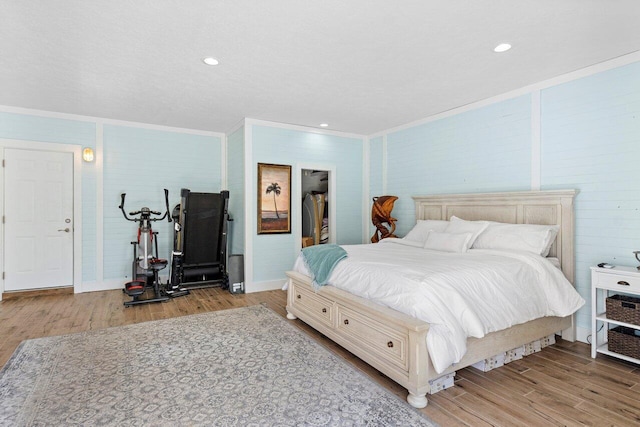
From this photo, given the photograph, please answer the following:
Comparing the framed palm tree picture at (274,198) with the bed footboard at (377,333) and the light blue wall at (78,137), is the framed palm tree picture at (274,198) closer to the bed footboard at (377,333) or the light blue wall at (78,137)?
the bed footboard at (377,333)

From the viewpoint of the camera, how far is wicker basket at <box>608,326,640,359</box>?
9.00ft

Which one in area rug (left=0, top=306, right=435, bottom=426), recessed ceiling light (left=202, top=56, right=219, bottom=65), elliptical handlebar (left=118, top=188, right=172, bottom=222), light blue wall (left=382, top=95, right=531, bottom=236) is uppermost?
recessed ceiling light (left=202, top=56, right=219, bottom=65)

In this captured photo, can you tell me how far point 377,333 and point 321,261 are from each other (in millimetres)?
1093

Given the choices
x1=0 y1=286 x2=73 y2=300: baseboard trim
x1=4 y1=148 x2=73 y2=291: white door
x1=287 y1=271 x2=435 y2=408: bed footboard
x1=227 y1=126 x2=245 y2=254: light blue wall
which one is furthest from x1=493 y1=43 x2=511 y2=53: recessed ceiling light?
x1=0 y1=286 x2=73 y2=300: baseboard trim

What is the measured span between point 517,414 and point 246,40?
3.42 metres

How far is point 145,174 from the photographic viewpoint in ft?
18.5

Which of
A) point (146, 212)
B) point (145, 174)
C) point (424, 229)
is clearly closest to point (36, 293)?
point (146, 212)

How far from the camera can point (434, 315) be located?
88.4 inches

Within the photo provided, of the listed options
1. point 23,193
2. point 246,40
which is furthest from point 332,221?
point 23,193

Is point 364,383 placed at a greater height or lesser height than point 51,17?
lesser

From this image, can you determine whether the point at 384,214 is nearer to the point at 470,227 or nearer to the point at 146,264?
the point at 470,227

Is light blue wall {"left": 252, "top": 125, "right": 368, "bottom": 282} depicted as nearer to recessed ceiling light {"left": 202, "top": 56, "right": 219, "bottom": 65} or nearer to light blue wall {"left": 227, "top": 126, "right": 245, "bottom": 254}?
light blue wall {"left": 227, "top": 126, "right": 245, "bottom": 254}

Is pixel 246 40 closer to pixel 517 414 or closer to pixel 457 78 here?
pixel 457 78

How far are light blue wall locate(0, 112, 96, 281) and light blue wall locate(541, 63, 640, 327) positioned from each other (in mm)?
6315
